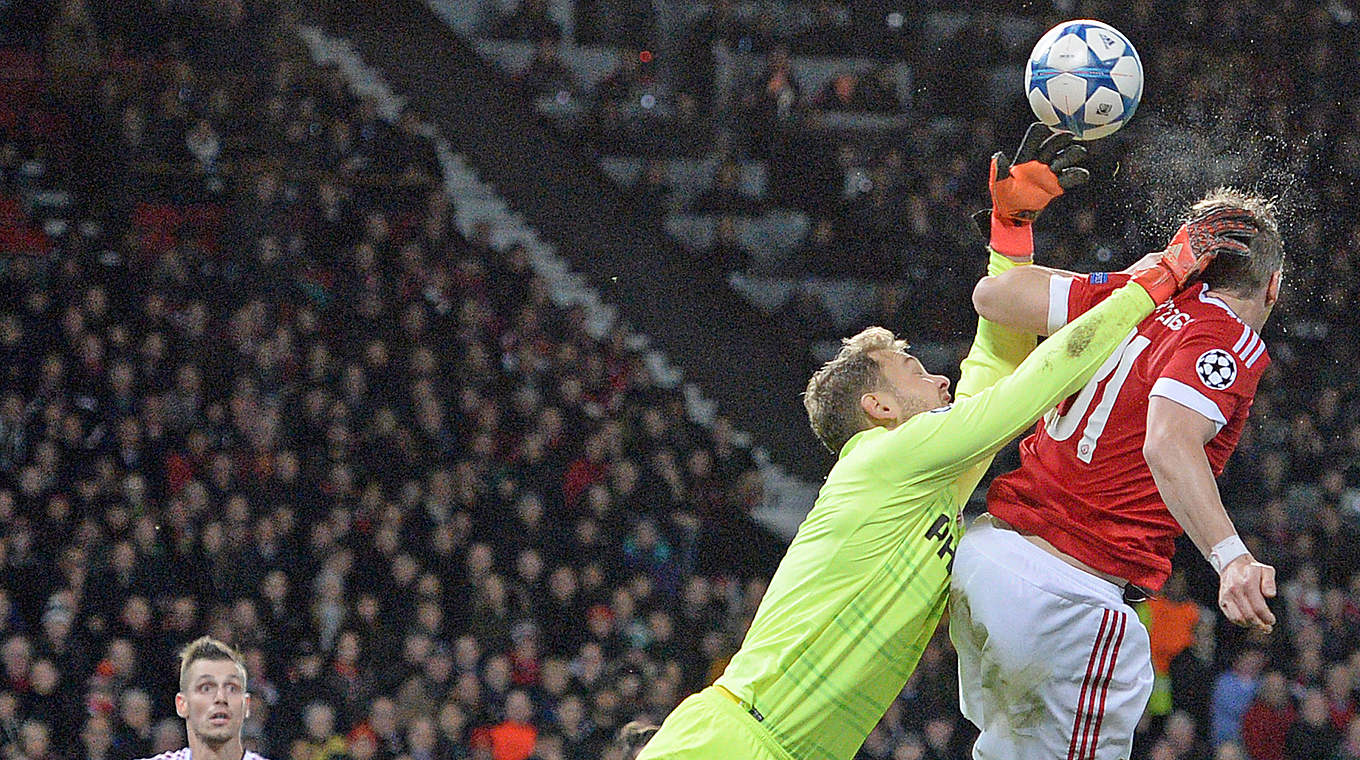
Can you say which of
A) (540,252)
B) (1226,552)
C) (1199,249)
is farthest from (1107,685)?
(540,252)

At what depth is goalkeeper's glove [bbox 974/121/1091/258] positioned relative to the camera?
4965mm

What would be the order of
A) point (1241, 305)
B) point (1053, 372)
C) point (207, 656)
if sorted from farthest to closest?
point (207, 656) → point (1241, 305) → point (1053, 372)

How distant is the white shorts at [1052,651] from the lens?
4.58 m

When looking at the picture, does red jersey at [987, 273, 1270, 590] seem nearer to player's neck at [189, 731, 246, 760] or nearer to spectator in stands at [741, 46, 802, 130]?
player's neck at [189, 731, 246, 760]

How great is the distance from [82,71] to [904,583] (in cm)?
1183

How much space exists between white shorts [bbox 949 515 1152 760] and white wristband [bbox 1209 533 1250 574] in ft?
1.14

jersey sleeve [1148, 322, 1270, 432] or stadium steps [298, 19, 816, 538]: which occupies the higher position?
jersey sleeve [1148, 322, 1270, 432]

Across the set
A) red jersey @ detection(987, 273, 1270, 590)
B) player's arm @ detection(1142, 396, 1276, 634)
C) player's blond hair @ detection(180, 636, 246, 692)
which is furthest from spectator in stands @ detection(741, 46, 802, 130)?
player's arm @ detection(1142, 396, 1276, 634)

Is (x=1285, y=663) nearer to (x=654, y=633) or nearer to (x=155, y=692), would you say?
(x=654, y=633)

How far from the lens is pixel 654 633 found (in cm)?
1083

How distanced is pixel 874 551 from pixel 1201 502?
852 millimetres

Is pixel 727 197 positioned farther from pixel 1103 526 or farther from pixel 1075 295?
pixel 1103 526

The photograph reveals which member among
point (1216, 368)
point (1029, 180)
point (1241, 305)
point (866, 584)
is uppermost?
point (1029, 180)

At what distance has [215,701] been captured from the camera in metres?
6.54
